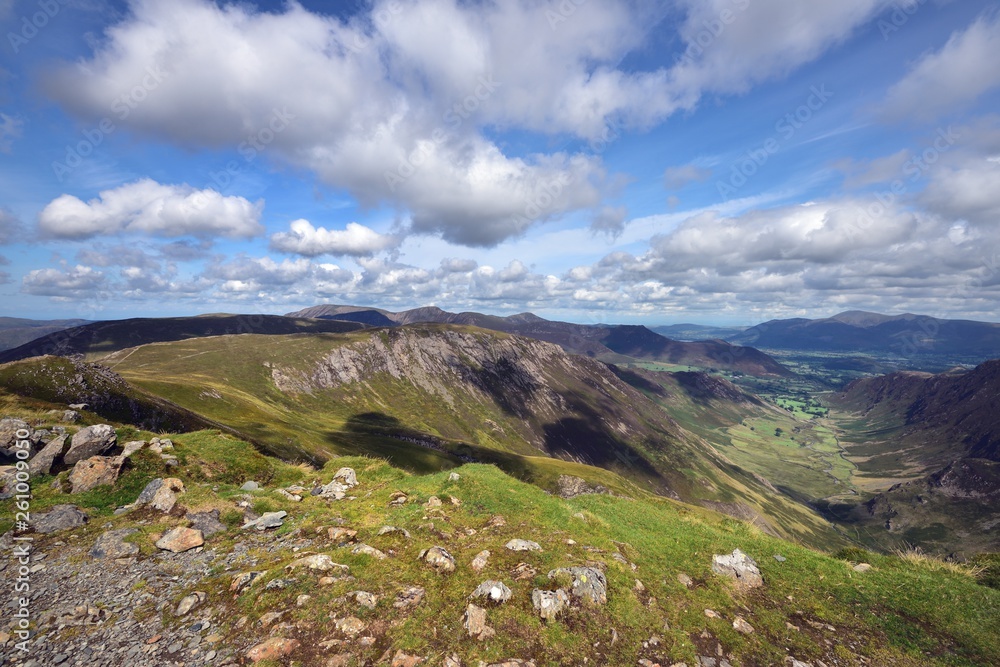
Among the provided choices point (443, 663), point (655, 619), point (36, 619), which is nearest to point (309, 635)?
point (443, 663)

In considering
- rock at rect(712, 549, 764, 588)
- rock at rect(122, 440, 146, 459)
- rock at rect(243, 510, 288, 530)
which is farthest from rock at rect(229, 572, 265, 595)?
rock at rect(712, 549, 764, 588)

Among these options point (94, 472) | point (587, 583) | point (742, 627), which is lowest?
point (742, 627)

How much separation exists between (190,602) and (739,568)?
80.2ft

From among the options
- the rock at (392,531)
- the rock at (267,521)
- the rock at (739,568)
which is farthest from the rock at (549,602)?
the rock at (267,521)

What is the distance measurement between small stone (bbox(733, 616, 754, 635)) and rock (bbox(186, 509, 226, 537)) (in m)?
24.3

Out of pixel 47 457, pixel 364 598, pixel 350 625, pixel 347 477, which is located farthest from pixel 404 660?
pixel 47 457

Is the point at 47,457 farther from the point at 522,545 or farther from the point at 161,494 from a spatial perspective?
the point at 522,545

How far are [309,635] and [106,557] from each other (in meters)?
10.9

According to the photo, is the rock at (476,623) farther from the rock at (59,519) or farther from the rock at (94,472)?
the rock at (94,472)

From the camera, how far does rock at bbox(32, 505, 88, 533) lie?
60.6 ft

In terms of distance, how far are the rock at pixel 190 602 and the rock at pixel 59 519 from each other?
9.48 m

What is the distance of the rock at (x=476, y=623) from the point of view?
14.4 m

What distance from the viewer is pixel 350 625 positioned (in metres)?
14.0

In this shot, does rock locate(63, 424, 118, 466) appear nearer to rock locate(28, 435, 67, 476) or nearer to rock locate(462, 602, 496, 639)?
rock locate(28, 435, 67, 476)
